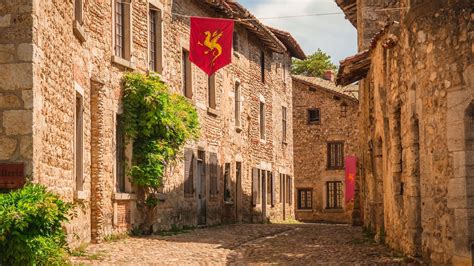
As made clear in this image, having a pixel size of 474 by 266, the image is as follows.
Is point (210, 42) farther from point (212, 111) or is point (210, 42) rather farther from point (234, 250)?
point (234, 250)

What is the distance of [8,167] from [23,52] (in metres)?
1.30

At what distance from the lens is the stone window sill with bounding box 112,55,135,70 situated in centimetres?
1531

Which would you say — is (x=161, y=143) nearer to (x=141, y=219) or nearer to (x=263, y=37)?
(x=141, y=219)

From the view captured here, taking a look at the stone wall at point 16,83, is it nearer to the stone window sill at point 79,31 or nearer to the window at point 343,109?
the stone window sill at point 79,31

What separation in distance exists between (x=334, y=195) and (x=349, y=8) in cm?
1697

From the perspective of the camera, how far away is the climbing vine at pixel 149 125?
52.5 feet

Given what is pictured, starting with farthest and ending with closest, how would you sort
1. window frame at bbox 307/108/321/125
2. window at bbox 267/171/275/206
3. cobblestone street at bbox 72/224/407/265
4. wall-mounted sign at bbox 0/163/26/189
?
window frame at bbox 307/108/321/125, window at bbox 267/171/275/206, cobblestone street at bbox 72/224/407/265, wall-mounted sign at bbox 0/163/26/189

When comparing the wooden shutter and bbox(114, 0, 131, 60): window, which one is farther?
the wooden shutter

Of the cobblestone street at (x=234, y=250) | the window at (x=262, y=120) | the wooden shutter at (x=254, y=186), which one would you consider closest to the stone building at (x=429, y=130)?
the cobblestone street at (x=234, y=250)

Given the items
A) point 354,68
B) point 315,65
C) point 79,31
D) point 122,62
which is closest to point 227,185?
point 354,68

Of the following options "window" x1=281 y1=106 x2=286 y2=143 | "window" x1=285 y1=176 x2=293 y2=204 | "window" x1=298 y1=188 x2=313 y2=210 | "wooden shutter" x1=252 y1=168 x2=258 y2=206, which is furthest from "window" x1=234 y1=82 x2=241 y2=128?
"window" x1=298 y1=188 x2=313 y2=210

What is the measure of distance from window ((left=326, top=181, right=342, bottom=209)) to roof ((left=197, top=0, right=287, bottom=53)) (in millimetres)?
9500

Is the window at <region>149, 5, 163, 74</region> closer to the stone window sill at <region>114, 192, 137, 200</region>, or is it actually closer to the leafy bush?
the stone window sill at <region>114, 192, 137, 200</region>

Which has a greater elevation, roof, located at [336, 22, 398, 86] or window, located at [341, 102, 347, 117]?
window, located at [341, 102, 347, 117]
